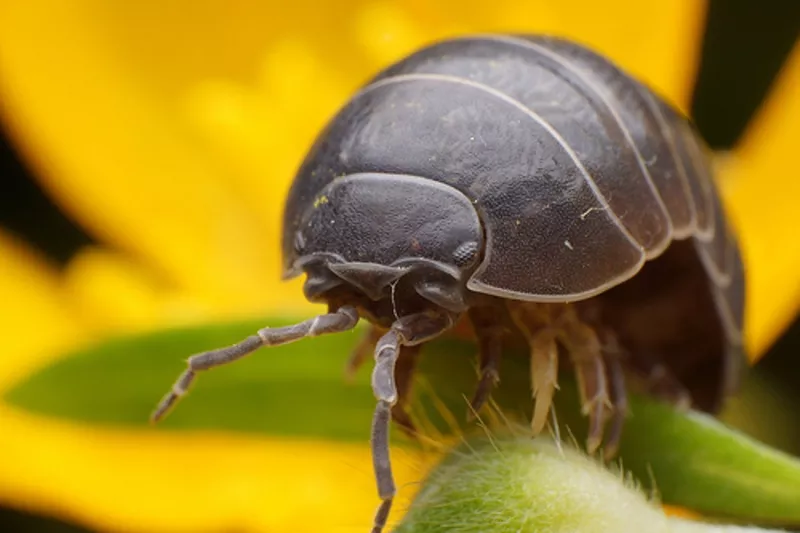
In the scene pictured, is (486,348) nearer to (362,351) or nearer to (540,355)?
(540,355)

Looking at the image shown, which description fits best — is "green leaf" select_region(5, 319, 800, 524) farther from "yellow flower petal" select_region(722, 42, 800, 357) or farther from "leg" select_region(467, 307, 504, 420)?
"yellow flower petal" select_region(722, 42, 800, 357)

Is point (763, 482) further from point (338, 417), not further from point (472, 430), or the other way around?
point (338, 417)

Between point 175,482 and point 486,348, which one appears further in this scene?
point 175,482

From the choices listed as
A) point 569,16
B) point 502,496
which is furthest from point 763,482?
point 569,16

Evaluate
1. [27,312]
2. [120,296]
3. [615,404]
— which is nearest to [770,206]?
[615,404]

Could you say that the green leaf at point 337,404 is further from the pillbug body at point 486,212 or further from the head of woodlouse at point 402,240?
the head of woodlouse at point 402,240

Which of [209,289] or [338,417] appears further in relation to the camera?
[209,289]
